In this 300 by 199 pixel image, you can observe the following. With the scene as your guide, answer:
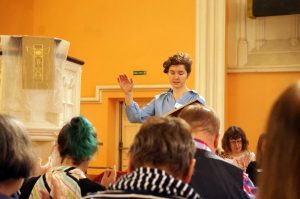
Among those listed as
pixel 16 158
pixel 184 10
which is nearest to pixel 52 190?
pixel 16 158

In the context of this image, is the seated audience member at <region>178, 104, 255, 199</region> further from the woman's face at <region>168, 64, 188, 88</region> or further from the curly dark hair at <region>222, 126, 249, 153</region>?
the curly dark hair at <region>222, 126, 249, 153</region>

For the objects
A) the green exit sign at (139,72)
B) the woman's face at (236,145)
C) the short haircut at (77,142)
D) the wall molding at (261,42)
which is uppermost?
the wall molding at (261,42)

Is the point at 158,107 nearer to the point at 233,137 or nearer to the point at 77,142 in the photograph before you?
the point at 77,142

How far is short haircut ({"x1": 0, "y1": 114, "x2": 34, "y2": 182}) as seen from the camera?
1.58 meters

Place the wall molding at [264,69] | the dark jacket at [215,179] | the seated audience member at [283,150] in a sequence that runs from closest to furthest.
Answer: the seated audience member at [283,150]
the dark jacket at [215,179]
the wall molding at [264,69]

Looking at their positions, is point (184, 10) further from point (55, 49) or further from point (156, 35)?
point (55, 49)

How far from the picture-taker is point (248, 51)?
26.7ft

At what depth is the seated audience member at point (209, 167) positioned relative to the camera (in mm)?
2125

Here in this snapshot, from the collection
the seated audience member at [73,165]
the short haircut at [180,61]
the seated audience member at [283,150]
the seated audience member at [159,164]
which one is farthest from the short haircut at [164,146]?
the short haircut at [180,61]

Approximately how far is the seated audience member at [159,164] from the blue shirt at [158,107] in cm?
187

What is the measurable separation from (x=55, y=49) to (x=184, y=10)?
3.99m

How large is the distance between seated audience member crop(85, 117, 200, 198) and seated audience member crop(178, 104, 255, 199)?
538mm

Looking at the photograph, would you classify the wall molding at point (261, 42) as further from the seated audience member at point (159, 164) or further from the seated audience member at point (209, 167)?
the seated audience member at point (159, 164)

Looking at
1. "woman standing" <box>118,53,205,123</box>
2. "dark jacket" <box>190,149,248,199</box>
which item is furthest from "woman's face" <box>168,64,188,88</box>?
"dark jacket" <box>190,149,248,199</box>
